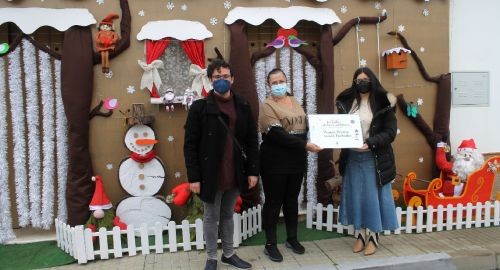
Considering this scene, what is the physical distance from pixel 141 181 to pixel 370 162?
8.24ft

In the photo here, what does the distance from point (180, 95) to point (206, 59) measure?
20.6 inches

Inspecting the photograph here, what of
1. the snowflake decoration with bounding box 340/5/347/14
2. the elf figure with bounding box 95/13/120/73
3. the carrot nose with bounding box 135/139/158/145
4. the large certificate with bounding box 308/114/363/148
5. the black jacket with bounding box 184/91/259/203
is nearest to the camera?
the black jacket with bounding box 184/91/259/203

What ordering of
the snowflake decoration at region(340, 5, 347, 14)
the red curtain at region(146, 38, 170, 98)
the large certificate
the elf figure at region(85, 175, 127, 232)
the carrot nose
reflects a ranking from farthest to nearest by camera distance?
the snowflake decoration at region(340, 5, 347, 14)
the red curtain at region(146, 38, 170, 98)
the carrot nose
the elf figure at region(85, 175, 127, 232)
the large certificate

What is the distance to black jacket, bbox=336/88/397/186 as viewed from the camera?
145 inches

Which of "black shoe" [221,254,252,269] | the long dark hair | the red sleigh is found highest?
the long dark hair

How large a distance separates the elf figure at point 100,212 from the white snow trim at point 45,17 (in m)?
1.71

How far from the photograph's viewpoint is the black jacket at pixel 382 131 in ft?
12.1

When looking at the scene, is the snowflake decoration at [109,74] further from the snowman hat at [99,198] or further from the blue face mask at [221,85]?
the blue face mask at [221,85]

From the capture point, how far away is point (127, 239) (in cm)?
406

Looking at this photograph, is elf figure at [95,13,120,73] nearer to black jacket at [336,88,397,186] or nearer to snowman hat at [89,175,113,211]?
snowman hat at [89,175,113,211]

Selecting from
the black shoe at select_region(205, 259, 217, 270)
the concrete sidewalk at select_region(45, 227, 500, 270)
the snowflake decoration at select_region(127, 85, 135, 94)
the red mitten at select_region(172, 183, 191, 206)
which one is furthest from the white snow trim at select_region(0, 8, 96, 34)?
the black shoe at select_region(205, 259, 217, 270)

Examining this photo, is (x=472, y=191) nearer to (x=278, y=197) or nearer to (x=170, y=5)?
(x=278, y=197)

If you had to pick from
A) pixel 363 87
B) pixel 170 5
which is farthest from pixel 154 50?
pixel 363 87

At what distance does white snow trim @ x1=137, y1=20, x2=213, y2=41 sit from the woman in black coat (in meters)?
1.80
